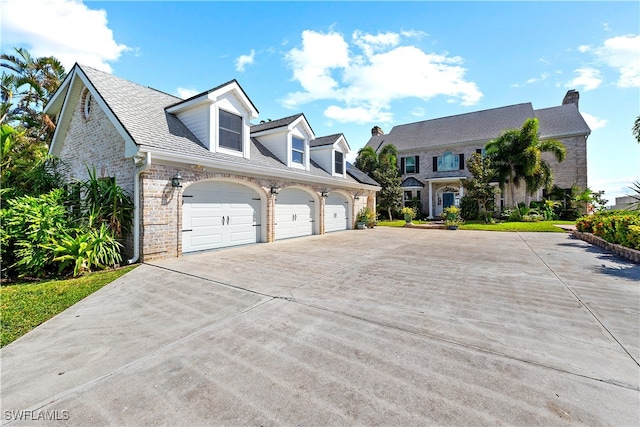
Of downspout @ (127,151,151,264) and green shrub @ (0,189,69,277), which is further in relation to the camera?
downspout @ (127,151,151,264)

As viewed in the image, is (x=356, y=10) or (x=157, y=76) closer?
(x=356, y=10)

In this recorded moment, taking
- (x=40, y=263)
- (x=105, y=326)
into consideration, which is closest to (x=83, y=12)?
(x=40, y=263)

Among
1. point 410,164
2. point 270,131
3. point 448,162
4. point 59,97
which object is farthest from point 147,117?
point 448,162

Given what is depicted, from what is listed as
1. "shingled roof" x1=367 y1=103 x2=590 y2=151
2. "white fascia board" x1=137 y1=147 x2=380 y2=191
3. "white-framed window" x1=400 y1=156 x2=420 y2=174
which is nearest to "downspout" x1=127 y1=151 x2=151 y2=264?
"white fascia board" x1=137 y1=147 x2=380 y2=191

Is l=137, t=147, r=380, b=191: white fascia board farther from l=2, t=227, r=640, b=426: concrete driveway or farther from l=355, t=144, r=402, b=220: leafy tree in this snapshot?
l=355, t=144, r=402, b=220: leafy tree

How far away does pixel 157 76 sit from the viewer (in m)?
11.2

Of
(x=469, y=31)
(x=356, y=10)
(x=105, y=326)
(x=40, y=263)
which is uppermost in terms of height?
(x=356, y=10)

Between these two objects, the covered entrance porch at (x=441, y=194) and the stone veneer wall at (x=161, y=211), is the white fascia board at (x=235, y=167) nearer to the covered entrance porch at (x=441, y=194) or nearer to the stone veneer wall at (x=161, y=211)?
the stone veneer wall at (x=161, y=211)

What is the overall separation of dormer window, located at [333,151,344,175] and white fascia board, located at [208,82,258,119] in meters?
6.18

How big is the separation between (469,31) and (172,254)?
12.0m

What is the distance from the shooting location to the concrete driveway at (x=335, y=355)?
197 cm

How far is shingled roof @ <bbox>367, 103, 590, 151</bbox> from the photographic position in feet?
70.7

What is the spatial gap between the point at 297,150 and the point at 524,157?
16547 millimetres

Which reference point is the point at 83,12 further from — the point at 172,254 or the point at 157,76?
the point at 172,254
